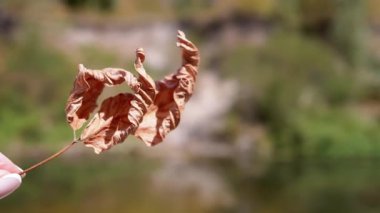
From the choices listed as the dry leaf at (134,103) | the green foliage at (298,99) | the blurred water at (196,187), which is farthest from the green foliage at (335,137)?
the dry leaf at (134,103)

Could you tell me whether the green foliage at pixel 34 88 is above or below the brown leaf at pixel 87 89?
below

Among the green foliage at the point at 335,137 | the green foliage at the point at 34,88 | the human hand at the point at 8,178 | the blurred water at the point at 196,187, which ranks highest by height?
the human hand at the point at 8,178

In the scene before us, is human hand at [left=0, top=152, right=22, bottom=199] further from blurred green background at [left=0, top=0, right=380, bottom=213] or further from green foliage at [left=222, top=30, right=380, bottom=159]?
green foliage at [left=222, top=30, right=380, bottom=159]

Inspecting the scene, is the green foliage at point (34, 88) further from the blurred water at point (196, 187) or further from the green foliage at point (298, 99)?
the green foliage at point (298, 99)

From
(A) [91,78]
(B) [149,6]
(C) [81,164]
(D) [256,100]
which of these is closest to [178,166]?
(C) [81,164]

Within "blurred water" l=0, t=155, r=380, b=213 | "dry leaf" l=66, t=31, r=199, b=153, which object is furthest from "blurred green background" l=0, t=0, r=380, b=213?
"dry leaf" l=66, t=31, r=199, b=153

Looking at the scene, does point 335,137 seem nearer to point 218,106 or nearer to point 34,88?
point 218,106
